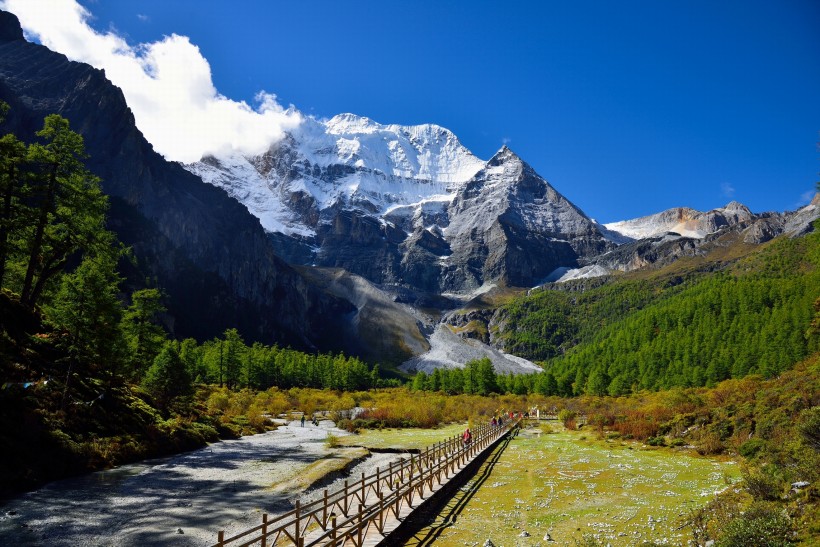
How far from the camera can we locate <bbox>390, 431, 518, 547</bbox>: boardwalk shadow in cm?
2052

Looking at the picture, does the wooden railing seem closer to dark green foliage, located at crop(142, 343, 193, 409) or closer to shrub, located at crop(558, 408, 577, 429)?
dark green foliage, located at crop(142, 343, 193, 409)

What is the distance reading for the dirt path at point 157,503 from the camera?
830 inches

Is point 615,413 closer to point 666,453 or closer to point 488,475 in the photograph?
point 666,453

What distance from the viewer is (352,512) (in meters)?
21.2

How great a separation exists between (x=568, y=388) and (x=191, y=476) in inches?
4884

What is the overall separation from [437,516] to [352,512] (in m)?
5.08

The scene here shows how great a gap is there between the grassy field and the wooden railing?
1599 mm

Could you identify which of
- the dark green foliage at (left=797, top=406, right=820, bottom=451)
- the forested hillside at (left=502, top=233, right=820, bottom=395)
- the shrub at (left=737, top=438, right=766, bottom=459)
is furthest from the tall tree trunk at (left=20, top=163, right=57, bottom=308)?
the forested hillside at (left=502, top=233, right=820, bottom=395)

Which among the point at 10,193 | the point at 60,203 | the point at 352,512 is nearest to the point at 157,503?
the point at 352,512

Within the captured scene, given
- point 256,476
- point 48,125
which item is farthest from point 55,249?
point 256,476

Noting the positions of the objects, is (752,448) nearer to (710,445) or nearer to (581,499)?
(710,445)

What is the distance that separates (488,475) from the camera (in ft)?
115

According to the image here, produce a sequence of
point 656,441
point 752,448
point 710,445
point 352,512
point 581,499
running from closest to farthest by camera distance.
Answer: point 352,512 < point 581,499 < point 752,448 < point 710,445 < point 656,441

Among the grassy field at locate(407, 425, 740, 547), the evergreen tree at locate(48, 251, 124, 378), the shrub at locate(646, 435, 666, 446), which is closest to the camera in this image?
the grassy field at locate(407, 425, 740, 547)
